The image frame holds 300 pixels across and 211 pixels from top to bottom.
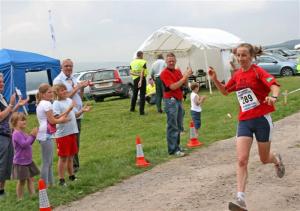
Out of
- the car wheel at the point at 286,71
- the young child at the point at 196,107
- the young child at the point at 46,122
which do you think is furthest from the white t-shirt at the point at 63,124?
the car wheel at the point at 286,71

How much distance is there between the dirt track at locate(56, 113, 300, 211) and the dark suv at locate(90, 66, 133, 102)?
53.0 ft

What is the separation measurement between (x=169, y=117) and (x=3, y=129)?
3010 mm

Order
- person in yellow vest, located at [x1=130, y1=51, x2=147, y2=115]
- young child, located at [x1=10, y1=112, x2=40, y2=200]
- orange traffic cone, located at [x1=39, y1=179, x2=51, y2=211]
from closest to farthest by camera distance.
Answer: orange traffic cone, located at [x1=39, y1=179, x2=51, y2=211] → young child, located at [x1=10, y1=112, x2=40, y2=200] → person in yellow vest, located at [x1=130, y1=51, x2=147, y2=115]

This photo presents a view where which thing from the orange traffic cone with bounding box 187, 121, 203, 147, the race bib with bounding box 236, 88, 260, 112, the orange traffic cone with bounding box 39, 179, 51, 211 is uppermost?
the race bib with bounding box 236, 88, 260, 112

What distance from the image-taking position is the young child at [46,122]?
22.1 ft

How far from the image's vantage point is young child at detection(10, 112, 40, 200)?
6.62 m

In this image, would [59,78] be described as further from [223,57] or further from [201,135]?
[223,57]

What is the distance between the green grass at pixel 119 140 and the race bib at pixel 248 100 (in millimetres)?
2579

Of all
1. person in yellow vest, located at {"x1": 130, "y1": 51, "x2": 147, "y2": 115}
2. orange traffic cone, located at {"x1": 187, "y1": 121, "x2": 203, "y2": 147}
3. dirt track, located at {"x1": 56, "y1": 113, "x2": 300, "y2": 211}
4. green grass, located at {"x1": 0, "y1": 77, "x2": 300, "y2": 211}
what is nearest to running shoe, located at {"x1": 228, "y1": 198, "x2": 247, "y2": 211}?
dirt track, located at {"x1": 56, "y1": 113, "x2": 300, "y2": 211}

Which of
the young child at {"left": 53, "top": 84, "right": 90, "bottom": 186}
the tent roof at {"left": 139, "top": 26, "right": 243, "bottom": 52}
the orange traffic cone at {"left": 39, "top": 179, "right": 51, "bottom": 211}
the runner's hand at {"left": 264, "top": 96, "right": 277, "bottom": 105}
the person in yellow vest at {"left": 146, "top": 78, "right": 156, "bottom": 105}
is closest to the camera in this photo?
the runner's hand at {"left": 264, "top": 96, "right": 277, "bottom": 105}

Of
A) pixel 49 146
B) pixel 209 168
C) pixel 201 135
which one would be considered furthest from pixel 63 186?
pixel 201 135

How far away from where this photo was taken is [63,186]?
6938 mm

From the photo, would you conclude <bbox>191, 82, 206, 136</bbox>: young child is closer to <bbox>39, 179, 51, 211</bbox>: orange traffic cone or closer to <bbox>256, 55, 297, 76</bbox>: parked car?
<bbox>39, 179, 51, 211</bbox>: orange traffic cone

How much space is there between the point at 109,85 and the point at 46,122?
1756 centimetres
